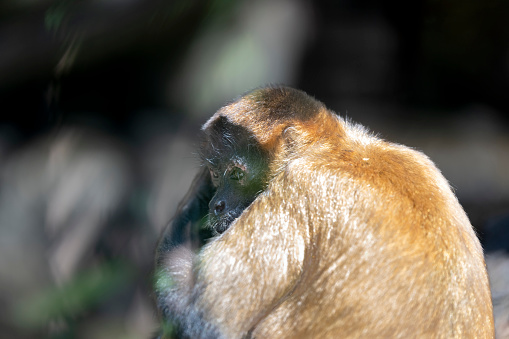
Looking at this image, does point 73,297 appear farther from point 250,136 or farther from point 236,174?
point 250,136

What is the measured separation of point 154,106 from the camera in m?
3.60

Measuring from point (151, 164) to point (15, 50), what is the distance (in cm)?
141

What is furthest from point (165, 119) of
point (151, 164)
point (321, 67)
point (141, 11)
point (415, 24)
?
point (415, 24)

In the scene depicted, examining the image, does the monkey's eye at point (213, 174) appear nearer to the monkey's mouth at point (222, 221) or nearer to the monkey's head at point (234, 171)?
the monkey's head at point (234, 171)

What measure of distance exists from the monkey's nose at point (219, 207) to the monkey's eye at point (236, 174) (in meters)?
0.14

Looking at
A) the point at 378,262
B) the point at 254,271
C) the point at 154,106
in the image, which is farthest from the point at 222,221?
the point at 154,106

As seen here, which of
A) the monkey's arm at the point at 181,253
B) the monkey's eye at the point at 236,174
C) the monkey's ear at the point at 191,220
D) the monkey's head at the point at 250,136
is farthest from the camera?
the monkey's ear at the point at 191,220

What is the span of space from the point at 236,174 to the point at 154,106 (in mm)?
1051

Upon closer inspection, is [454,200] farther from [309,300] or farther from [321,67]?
[321,67]

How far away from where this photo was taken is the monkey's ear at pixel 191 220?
9.70ft

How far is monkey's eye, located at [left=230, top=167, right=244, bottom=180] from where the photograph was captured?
279cm

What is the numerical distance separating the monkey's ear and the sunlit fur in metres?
0.52

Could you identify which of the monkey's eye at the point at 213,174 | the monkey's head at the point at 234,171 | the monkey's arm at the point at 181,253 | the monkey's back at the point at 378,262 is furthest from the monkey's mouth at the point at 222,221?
the monkey's back at the point at 378,262

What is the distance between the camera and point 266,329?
2229 millimetres
